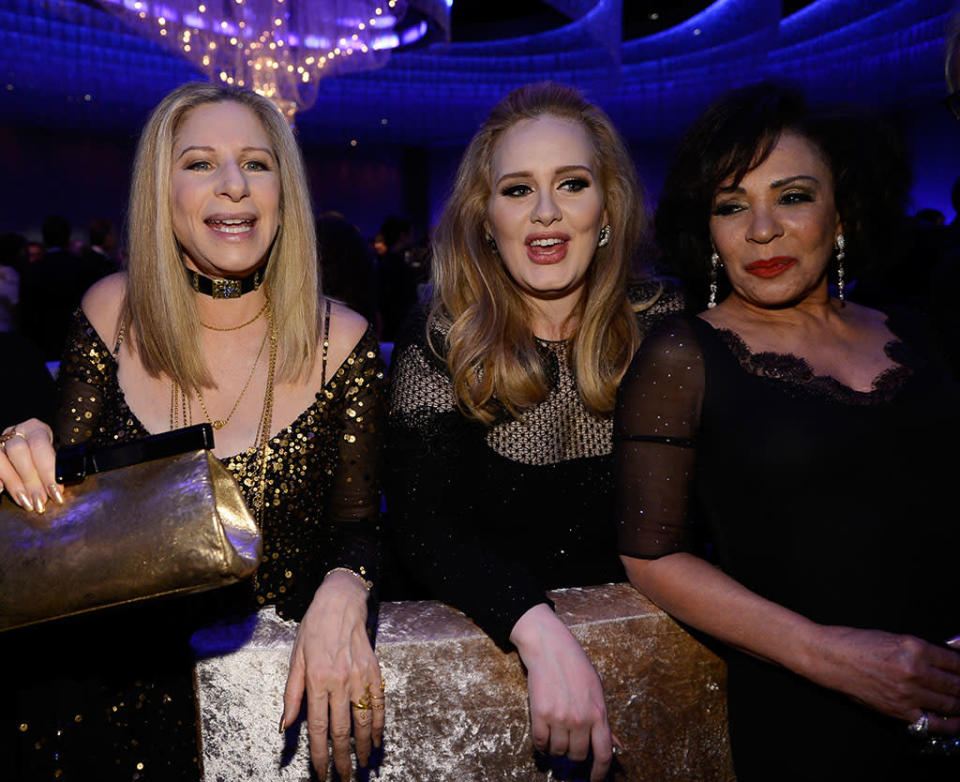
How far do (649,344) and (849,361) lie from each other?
439 millimetres

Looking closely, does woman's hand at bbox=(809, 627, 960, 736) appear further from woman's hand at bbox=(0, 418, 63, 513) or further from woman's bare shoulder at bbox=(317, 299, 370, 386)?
woman's hand at bbox=(0, 418, 63, 513)

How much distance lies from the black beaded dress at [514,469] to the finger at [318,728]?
0.46m

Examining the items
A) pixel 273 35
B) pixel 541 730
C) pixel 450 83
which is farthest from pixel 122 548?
pixel 450 83

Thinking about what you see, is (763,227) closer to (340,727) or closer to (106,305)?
(340,727)

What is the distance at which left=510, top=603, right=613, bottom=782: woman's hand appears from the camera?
129 centimetres

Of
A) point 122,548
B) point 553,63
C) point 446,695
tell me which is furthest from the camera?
point 553,63

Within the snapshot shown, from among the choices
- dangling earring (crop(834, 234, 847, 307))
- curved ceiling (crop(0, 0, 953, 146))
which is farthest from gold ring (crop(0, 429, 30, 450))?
curved ceiling (crop(0, 0, 953, 146))

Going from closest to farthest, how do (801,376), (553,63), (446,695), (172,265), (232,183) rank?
1. (446,695)
2. (801,376)
3. (232,183)
4. (172,265)
5. (553,63)

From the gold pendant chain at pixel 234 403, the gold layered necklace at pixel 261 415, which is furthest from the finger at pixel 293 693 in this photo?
the gold pendant chain at pixel 234 403

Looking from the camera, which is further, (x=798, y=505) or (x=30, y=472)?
(x=798, y=505)

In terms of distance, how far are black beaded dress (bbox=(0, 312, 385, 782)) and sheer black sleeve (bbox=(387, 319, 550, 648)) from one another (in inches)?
2.8

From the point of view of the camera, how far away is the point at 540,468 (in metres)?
1.88

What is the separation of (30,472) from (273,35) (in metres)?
5.38

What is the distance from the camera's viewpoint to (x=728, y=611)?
1.40m
